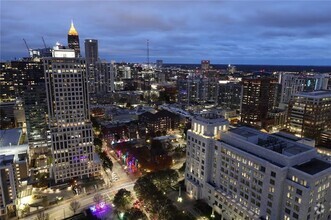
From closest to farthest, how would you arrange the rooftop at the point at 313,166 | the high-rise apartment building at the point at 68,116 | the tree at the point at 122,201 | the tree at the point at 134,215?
the rooftop at the point at 313,166, the tree at the point at 134,215, the tree at the point at 122,201, the high-rise apartment building at the point at 68,116

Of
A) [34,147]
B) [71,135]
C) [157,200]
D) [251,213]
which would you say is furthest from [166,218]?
[34,147]

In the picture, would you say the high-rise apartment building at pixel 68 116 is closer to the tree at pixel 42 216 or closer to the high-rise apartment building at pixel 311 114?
the tree at pixel 42 216

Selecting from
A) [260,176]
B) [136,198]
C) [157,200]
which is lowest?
[136,198]

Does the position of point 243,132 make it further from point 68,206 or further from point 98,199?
point 68,206

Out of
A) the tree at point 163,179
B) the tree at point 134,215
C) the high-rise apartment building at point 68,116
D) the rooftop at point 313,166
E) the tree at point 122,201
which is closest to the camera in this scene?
the rooftop at point 313,166

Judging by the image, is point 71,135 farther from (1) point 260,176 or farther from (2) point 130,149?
(1) point 260,176

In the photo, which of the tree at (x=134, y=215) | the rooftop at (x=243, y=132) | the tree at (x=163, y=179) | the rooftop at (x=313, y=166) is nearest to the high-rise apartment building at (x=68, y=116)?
the tree at (x=163, y=179)

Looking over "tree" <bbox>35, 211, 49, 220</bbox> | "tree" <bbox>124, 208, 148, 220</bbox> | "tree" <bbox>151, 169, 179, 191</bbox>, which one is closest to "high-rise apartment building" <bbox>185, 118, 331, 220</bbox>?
"tree" <bbox>151, 169, 179, 191</bbox>
